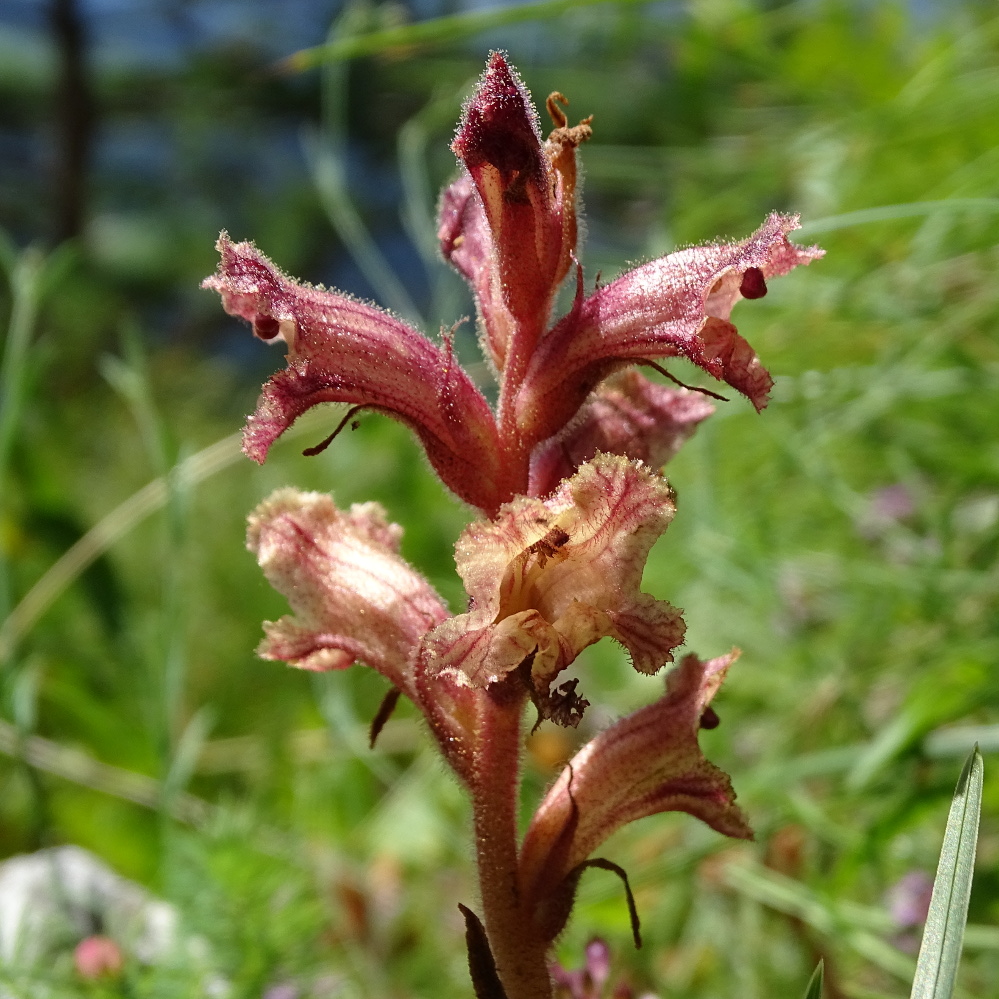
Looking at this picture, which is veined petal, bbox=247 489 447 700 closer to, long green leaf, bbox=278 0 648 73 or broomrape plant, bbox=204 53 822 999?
broomrape plant, bbox=204 53 822 999

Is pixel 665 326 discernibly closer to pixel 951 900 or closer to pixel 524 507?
pixel 524 507

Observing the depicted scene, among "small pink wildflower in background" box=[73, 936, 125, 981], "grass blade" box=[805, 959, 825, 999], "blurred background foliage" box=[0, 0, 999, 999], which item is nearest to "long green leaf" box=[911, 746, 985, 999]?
"grass blade" box=[805, 959, 825, 999]

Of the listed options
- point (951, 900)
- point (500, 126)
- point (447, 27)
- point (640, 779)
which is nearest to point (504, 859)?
point (640, 779)

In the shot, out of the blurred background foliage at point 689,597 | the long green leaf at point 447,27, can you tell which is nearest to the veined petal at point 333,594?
the blurred background foliage at point 689,597

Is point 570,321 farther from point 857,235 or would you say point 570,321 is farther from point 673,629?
point 857,235

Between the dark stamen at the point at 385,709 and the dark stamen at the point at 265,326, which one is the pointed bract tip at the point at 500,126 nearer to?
the dark stamen at the point at 265,326
